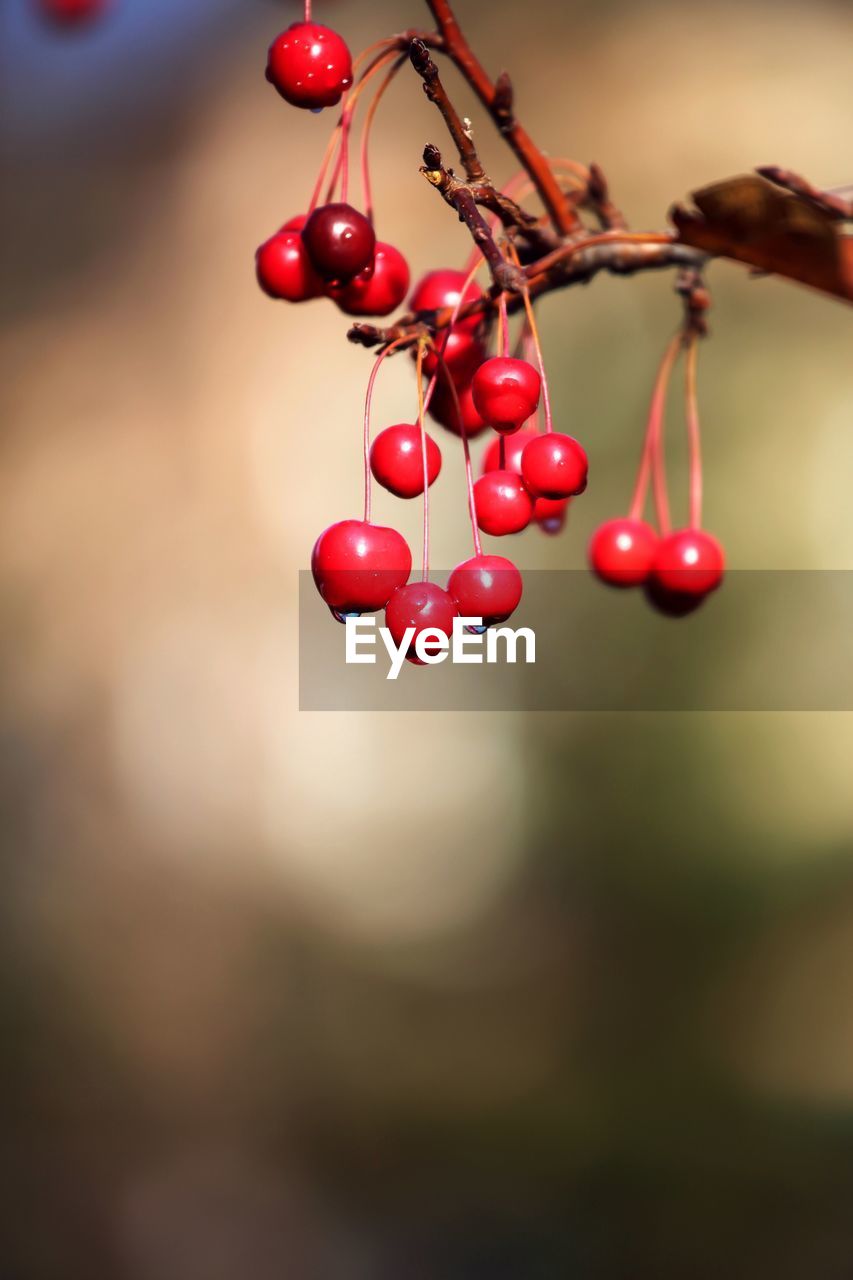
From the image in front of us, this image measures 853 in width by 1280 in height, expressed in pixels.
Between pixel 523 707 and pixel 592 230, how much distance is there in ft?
6.85

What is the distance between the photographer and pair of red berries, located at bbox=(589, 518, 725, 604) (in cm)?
83

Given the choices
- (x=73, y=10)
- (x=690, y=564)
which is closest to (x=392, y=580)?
(x=690, y=564)

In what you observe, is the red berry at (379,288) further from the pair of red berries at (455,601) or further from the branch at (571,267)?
the pair of red berries at (455,601)

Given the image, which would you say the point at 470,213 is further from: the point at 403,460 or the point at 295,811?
the point at 295,811

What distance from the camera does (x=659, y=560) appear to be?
85 cm

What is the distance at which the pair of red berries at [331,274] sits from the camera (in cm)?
59

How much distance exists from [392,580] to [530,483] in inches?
3.5

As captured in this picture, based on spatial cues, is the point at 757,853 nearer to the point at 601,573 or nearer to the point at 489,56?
the point at 601,573

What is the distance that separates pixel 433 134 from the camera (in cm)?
280

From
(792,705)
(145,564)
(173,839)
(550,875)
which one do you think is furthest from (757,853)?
(145,564)

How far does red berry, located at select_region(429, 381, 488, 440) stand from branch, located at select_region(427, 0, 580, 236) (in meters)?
0.12

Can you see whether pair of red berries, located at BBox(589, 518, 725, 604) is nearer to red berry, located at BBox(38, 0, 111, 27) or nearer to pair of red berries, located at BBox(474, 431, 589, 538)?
pair of red berries, located at BBox(474, 431, 589, 538)

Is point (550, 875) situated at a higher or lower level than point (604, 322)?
lower

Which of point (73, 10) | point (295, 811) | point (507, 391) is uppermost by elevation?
point (73, 10)
